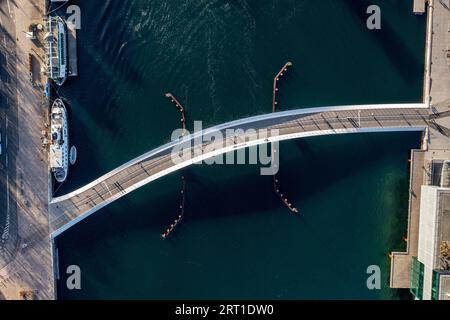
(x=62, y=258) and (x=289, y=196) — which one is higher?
(x=289, y=196)

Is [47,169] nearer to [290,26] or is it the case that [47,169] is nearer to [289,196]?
[289,196]

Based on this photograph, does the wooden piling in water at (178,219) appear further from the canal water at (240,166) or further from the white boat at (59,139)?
the white boat at (59,139)

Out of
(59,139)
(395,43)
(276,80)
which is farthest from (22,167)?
(395,43)

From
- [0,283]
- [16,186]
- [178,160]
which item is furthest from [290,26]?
[0,283]

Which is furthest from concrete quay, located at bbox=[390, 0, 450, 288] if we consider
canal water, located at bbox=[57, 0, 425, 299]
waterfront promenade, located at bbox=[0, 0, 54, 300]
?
waterfront promenade, located at bbox=[0, 0, 54, 300]

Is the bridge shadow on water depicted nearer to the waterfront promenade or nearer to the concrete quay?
the concrete quay

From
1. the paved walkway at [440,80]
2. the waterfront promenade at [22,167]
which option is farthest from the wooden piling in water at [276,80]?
the waterfront promenade at [22,167]
